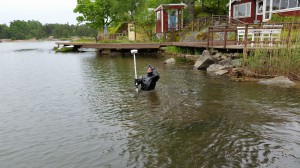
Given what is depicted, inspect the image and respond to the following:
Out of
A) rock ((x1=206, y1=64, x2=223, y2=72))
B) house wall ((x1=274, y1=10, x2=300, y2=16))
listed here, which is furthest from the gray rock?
house wall ((x1=274, y1=10, x2=300, y2=16))

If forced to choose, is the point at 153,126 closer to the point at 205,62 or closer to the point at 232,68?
A: the point at 232,68

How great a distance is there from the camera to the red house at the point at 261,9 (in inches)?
1027

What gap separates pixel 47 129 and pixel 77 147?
1.87m

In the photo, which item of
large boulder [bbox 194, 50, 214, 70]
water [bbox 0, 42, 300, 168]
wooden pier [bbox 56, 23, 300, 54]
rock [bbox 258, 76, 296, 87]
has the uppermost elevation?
wooden pier [bbox 56, 23, 300, 54]

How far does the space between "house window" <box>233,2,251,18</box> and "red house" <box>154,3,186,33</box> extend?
663 cm

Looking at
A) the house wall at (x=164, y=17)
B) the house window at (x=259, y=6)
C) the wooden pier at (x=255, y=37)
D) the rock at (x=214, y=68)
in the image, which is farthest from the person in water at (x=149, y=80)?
the house wall at (x=164, y=17)

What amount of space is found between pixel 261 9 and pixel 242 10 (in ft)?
11.0

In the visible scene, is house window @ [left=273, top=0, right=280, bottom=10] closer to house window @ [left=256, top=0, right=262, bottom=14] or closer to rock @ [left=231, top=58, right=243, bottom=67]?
house window @ [left=256, top=0, right=262, bottom=14]

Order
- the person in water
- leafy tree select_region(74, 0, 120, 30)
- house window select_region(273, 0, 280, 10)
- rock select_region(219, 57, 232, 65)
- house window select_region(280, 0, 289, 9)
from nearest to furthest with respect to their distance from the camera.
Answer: the person in water, rock select_region(219, 57, 232, 65), house window select_region(280, 0, 289, 9), house window select_region(273, 0, 280, 10), leafy tree select_region(74, 0, 120, 30)

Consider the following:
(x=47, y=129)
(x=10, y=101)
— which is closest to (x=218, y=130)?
(x=47, y=129)

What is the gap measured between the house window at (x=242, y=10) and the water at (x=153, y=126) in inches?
854

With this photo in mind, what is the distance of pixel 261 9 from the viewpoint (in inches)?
1216

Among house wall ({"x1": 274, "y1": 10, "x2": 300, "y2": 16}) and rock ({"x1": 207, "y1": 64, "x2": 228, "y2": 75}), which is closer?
rock ({"x1": 207, "y1": 64, "x2": 228, "y2": 75})

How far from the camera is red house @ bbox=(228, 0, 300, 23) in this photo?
85.6ft
